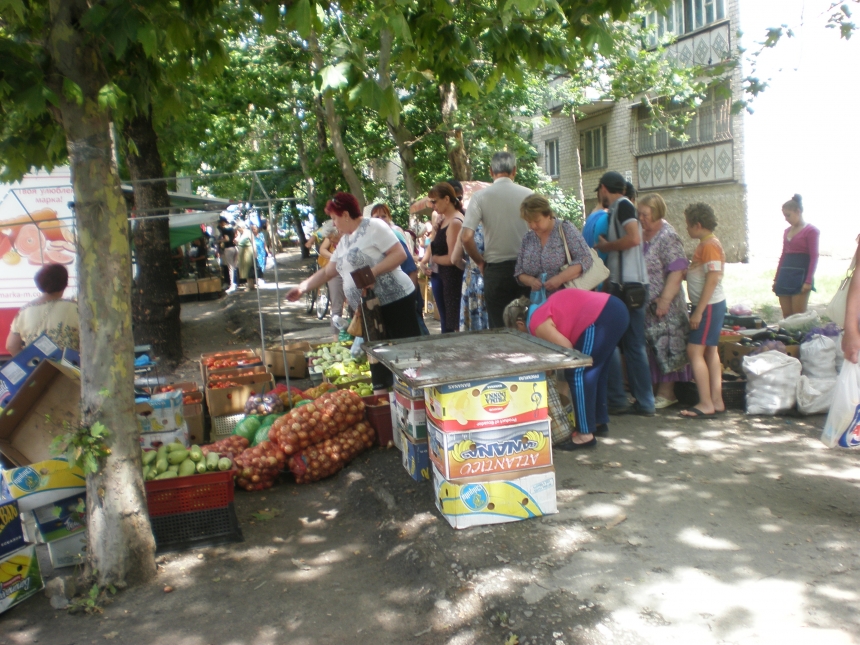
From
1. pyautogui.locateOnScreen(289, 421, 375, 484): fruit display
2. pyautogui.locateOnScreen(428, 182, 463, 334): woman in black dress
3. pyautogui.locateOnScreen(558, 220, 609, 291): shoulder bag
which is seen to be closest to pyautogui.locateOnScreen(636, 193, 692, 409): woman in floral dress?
pyautogui.locateOnScreen(558, 220, 609, 291): shoulder bag

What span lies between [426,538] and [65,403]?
2.57m

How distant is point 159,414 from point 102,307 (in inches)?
70.4

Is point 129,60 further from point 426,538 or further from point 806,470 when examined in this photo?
point 806,470

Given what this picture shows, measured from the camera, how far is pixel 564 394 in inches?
219

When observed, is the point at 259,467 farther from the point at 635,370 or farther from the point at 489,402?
the point at 635,370

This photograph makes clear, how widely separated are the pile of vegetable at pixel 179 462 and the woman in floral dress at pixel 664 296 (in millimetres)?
3519

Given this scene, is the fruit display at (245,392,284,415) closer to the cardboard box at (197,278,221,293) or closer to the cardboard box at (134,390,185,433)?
the cardboard box at (134,390,185,433)

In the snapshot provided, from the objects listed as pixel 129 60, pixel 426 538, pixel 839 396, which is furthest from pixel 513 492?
pixel 129 60

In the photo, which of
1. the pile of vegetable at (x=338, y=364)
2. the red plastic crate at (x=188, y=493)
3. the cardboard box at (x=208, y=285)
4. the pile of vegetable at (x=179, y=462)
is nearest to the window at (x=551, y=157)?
the cardboard box at (x=208, y=285)

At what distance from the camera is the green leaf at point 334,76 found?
12.3 feet

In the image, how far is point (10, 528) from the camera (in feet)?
13.0

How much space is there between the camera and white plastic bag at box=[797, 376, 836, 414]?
19.4 feet

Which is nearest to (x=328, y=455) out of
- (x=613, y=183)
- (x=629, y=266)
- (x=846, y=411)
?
(x=629, y=266)

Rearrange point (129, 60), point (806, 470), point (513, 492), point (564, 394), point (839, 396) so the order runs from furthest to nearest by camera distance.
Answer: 1. point (564, 394)
2. point (806, 470)
3. point (129, 60)
4. point (513, 492)
5. point (839, 396)
